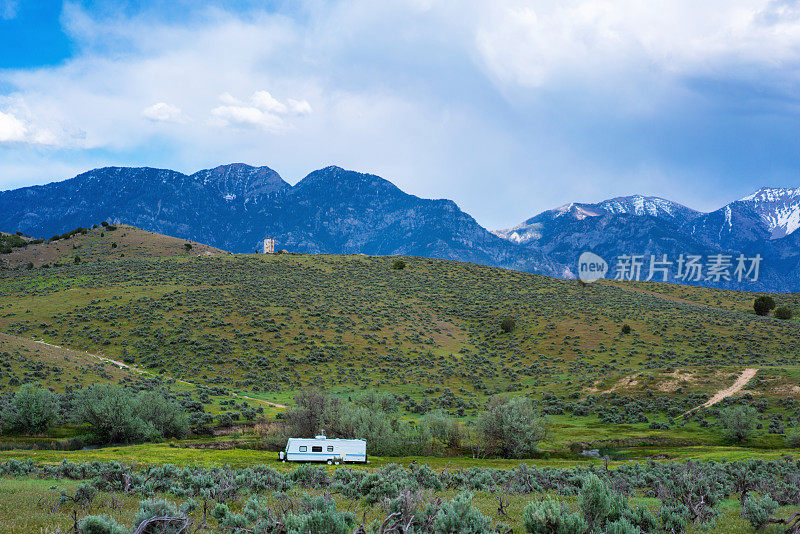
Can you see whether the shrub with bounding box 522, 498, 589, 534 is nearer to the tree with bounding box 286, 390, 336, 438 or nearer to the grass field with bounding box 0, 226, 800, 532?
the grass field with bounding box 0, 226, 800, 532

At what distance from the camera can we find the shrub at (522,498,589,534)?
905 cm

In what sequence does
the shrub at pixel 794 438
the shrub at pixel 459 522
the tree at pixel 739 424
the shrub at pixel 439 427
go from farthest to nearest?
the tree at pixel 739 424
the shrub at pixel 439 427
the shrub at pixel 794 438
the shrub at pixel 459 522

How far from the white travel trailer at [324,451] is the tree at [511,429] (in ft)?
39.6

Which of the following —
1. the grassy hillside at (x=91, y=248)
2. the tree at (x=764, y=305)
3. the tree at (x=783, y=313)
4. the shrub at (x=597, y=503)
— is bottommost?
the shrub at (x=597, y=503)

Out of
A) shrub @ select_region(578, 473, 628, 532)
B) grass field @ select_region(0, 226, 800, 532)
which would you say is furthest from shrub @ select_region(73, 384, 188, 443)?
shrub @ select_region(578, 473, 628, 532)

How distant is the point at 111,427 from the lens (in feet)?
130

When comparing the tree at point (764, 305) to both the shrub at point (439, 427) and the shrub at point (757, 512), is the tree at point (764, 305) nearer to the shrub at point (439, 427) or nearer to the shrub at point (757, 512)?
the shrub at point (439, 427)

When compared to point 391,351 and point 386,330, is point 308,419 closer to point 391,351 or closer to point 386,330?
point 391,351

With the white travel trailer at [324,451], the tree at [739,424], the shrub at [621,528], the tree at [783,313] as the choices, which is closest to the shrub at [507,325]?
the tree at [739,424]

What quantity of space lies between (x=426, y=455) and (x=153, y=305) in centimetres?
5751

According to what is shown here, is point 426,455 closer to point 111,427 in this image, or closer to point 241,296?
point 111,427

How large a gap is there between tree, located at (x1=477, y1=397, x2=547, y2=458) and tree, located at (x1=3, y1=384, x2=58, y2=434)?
35520mm

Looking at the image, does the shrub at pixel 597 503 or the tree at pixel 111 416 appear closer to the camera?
the shrub at pixel 597 503

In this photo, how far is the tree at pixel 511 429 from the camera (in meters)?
40.3
